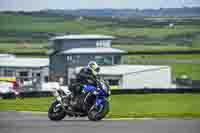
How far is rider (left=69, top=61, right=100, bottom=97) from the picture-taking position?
24.7 feet

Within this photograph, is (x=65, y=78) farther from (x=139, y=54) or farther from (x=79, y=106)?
(x=139, y=54)

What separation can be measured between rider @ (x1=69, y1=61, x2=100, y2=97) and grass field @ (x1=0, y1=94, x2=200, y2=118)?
1.39 ft

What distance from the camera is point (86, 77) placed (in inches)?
303

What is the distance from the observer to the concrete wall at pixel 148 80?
24.6 ft

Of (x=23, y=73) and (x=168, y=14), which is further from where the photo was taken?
(x=168, y=14)

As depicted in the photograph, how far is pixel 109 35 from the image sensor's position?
7.83 meters

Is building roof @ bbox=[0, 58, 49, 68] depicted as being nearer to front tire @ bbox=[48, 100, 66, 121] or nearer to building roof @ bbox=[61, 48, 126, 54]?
building roof @ bbox=[61, 48, 126, 54]

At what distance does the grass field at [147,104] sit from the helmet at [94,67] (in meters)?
0.52

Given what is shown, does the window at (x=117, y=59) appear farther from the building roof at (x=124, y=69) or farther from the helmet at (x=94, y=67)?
the helmet at (x=94, y=67)

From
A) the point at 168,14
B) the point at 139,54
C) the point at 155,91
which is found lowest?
the point at 155,91

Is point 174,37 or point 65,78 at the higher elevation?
point 174,37

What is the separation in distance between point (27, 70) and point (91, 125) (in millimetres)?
1336

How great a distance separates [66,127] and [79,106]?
Result: 83cm

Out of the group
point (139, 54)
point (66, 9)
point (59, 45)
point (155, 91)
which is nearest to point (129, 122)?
point (155, 91)
